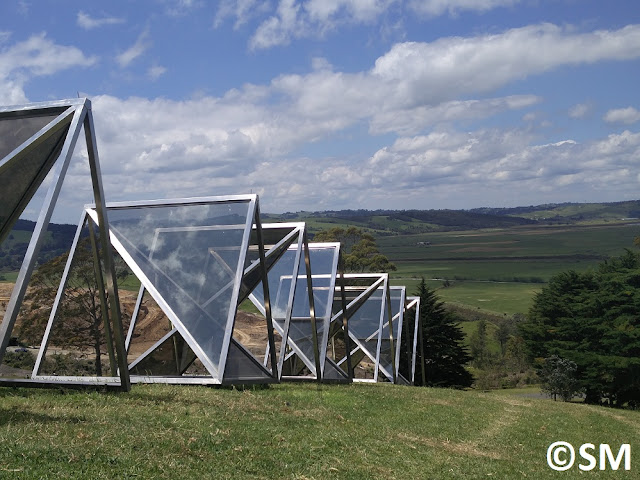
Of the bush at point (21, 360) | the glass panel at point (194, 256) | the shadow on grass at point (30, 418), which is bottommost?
the bush at point (21, 360)

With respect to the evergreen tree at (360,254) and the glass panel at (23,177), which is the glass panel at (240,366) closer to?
the glass panel at (23,177)

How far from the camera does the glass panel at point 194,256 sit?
15.4 meters

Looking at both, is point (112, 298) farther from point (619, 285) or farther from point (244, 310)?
point (619, 285)

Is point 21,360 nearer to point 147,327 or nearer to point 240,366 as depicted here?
point 147,327

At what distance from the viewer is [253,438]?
9.73 meters

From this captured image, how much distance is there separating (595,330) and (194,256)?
41400mm

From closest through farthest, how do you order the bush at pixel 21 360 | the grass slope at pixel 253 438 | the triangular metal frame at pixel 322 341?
the grass slope at pixel 253 438
the bush at pixel 21 360
the triangular metal frame at pixel 322 341

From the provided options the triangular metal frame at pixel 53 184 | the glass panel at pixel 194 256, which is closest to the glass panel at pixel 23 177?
the triangular metal frame at pixel 53 184

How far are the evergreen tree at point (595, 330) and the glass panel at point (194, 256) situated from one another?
33.3m

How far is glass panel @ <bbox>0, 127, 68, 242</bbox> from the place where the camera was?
33.3ft

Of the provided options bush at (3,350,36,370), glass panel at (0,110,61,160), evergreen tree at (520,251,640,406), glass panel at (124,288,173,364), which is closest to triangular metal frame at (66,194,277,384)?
glass panel at (124,288,173,364)

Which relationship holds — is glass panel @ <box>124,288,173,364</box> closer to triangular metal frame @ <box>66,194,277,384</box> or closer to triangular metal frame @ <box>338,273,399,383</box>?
triangular metal frame @ <box>66,194,277,384</box>

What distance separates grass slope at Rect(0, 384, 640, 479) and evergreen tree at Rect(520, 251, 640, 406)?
1116 inches

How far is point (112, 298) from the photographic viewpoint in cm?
1199
